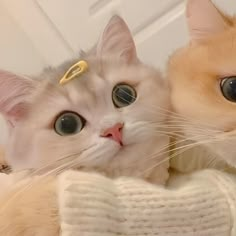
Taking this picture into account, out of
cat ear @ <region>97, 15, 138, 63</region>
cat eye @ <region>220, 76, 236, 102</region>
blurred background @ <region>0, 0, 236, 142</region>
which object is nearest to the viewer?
cat eye @ <region>220, 76, 236, 102</region>

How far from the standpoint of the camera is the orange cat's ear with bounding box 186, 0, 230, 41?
76 centimetres

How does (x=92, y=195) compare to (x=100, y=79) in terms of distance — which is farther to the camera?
(x=100, y=79)

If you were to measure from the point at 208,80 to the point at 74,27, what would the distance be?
3.31ft

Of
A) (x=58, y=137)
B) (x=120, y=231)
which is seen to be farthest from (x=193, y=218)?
(x=58, y=137)

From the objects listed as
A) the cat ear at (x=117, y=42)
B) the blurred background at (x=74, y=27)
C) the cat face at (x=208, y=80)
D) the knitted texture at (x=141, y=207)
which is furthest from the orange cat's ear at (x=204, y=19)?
the blurred background at (x=74, y=27)

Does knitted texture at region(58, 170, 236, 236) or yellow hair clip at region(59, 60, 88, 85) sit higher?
yellow hair clip at region(59, 60, 88, 85)

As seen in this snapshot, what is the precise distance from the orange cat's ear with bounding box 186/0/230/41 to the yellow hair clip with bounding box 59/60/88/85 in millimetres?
158

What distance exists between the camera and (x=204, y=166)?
0.76m

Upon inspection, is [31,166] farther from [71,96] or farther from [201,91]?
[201,91]

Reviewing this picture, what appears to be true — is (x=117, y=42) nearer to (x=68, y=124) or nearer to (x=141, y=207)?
(x=68, y=124)

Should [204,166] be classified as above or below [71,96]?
below

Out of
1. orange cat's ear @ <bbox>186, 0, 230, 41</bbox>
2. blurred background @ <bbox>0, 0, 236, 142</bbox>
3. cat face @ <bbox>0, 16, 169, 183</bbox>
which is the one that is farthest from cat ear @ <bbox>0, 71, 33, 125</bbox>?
blurred background @ <bbox>0, 0, 236, 142</bbox>

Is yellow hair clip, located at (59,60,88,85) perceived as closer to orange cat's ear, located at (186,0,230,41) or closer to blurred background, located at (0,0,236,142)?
orange cat's ear, located at (186,0,230,41)

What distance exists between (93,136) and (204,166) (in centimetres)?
16
